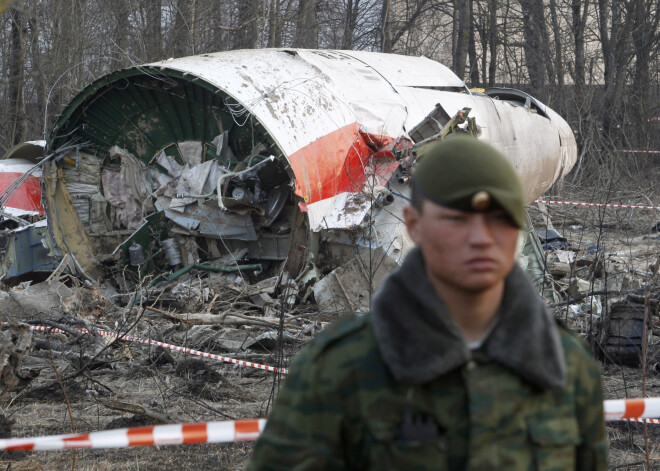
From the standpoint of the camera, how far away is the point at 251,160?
9367mm

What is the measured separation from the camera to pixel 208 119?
9945 millimetres

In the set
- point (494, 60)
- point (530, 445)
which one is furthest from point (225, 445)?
point (494, 60)

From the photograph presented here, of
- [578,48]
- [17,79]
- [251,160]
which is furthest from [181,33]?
[578,48]

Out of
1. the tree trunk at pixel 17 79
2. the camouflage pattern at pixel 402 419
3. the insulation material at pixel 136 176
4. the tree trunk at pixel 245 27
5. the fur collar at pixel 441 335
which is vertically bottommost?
the camouflage pattern at pixel 402 419

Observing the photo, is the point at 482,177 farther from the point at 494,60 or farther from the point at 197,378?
the point at 494,60

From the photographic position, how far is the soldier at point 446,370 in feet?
4.79

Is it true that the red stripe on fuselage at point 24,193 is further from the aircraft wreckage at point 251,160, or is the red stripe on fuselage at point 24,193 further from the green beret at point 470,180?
the green beret at point 470,180

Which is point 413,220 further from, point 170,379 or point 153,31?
point 153,31

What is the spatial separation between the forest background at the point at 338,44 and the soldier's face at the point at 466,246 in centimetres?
1496

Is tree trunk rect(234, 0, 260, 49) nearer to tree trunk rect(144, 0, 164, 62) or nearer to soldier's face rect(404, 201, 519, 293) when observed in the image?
tree trunk rect(144, 0, 164, 62)

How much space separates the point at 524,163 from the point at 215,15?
485 inches

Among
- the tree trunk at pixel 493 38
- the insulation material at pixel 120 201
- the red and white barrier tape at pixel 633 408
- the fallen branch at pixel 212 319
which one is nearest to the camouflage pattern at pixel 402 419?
the red and white barrier tape at pixel 633 408

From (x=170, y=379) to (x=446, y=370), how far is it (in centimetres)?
500

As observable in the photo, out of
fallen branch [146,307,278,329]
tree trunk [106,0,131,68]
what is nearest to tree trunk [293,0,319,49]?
tree trunk [106,0,131,68]
